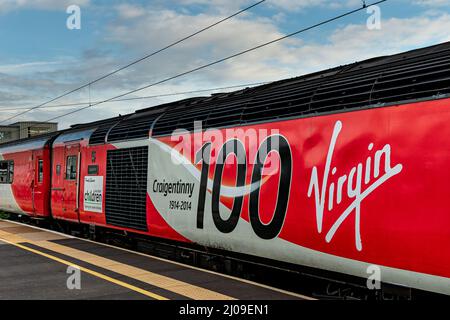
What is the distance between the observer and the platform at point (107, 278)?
7227mm

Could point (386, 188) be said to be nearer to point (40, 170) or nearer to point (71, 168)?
point (71, 168)

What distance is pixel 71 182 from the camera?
14.0 m

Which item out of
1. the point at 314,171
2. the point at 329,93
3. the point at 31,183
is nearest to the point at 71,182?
the point at 31,183

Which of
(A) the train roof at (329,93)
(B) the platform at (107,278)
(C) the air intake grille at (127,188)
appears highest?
(A) the train roof at (329,93)

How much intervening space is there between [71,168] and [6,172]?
7.79 metres

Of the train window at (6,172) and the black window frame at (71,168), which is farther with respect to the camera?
the train window at (6,172)

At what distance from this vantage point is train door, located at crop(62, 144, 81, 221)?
44.5 feet

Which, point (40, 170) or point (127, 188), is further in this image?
point (40, 170)

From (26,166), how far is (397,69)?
1540 centimetres

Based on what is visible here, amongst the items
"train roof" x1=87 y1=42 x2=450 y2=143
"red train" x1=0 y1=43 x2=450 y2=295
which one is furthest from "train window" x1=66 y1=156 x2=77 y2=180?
"train roof" x1=87 y1=42 x2=450 y2=143

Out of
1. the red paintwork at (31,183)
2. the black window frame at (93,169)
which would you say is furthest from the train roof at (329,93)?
→ the red paintwork at (31,183)

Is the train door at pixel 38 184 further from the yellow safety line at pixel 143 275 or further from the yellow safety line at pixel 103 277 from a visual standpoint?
the yellow safety line at pixel 103 277

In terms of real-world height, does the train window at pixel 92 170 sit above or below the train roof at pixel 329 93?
below

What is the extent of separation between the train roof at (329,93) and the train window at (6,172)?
441 inches
